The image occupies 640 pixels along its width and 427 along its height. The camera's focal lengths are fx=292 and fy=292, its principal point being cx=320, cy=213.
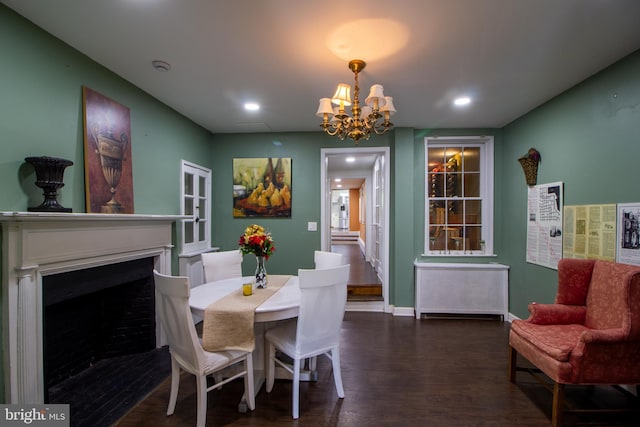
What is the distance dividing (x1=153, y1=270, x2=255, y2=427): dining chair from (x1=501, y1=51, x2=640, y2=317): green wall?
315cm

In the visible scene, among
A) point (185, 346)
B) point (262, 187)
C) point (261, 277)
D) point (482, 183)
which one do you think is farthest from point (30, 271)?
point (482, 183)

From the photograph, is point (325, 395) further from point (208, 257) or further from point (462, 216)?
point (462, 216)

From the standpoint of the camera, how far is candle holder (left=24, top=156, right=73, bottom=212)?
69.5 inches

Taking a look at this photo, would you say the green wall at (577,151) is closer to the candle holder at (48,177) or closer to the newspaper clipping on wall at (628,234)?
the newspaper clipping on wall at (628,234)

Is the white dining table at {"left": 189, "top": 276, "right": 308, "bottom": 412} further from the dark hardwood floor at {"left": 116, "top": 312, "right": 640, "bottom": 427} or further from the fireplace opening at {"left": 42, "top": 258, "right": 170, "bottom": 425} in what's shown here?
the fireplace opening at {"left": 42, "top": 258, "right": 170, "bottom": 425}

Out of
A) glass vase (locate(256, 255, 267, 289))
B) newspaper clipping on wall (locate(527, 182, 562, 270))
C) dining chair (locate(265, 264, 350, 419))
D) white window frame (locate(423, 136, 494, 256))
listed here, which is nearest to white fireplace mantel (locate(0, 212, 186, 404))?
glass vase (locate(256, 255, 267, 289))

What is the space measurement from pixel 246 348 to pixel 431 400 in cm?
143

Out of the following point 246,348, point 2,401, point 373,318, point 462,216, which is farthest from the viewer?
point 462,216

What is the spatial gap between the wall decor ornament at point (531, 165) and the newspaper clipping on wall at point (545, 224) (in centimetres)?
9

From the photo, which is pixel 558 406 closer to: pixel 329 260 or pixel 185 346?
pixel 329 260

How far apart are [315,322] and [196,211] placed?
2.59m

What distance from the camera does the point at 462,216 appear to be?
4.23m

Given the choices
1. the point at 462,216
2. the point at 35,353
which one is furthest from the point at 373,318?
the point at 35,353

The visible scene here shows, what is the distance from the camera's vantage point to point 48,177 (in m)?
1.79
